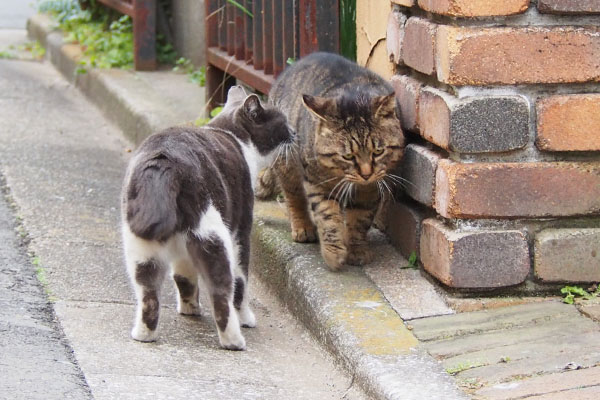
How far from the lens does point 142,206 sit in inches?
131

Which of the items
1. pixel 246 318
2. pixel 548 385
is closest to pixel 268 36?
pixel 246 318

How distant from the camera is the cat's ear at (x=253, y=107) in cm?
425

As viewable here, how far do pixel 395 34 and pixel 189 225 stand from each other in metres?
1.24

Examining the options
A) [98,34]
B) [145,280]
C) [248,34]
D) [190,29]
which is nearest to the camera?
[145,280]

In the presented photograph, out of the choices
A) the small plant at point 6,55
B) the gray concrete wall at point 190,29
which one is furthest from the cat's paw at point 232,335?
the small plant at point 6,55

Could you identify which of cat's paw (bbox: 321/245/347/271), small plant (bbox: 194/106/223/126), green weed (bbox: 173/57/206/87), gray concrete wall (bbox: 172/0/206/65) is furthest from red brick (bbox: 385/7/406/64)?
gray concrete wall (bbox: 172/0/206/65)

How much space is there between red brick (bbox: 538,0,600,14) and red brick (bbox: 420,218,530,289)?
789mm

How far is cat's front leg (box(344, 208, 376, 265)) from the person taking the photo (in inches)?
163

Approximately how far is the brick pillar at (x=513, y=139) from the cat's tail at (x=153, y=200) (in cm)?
98

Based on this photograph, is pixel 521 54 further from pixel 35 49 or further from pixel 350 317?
pixel 35 49

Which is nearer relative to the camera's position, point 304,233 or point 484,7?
point 484,7

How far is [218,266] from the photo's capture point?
3506 millimetres

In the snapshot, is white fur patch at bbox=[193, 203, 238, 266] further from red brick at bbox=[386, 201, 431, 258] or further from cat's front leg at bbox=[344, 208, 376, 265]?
red brick at bbox=[386, 201, 431, 258]

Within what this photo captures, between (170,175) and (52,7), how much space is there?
270 inches
